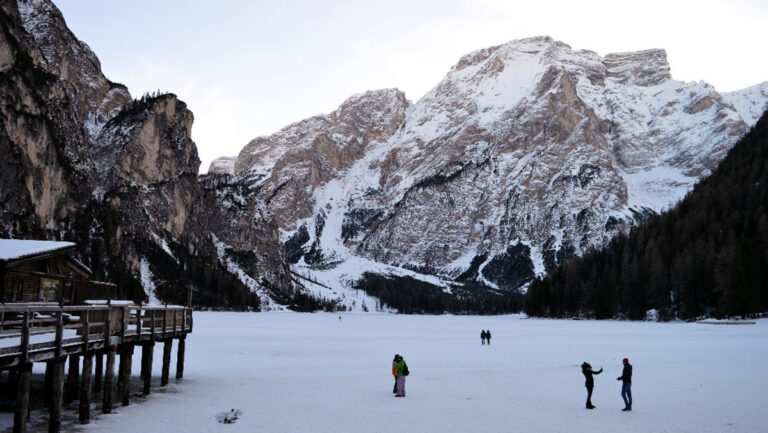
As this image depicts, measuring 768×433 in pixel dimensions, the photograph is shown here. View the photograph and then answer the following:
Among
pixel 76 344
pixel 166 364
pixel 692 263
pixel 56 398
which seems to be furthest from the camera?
pixel 692 263

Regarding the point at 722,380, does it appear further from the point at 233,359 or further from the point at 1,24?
the point at 1,24

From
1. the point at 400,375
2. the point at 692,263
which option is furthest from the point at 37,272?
the point at 692,263

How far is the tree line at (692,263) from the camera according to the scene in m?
95.9

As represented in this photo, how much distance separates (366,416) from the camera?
2338 centimetres

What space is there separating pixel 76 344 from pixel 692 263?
111 meters

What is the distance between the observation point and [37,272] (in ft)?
99.5

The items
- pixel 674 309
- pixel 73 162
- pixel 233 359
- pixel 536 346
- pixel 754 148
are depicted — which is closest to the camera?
pixel 233 359

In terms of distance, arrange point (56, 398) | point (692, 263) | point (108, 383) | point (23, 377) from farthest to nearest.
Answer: point (692, 263) → point (108, 383) → point (56, 398) → point (23, 377)

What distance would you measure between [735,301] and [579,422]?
276 ft

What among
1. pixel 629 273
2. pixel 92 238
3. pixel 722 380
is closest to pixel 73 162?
pixel 92 238

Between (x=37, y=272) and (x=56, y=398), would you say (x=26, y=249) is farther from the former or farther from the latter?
(x=56, y=398)

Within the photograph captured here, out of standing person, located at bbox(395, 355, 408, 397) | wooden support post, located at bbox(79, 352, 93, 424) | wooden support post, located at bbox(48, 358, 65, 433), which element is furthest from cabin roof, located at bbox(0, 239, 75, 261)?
standing person, located at bbox(395, 355, 408, 397)

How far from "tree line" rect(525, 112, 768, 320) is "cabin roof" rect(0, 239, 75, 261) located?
94.1 m

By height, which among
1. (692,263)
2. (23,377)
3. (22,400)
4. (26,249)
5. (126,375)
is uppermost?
(692,263)
